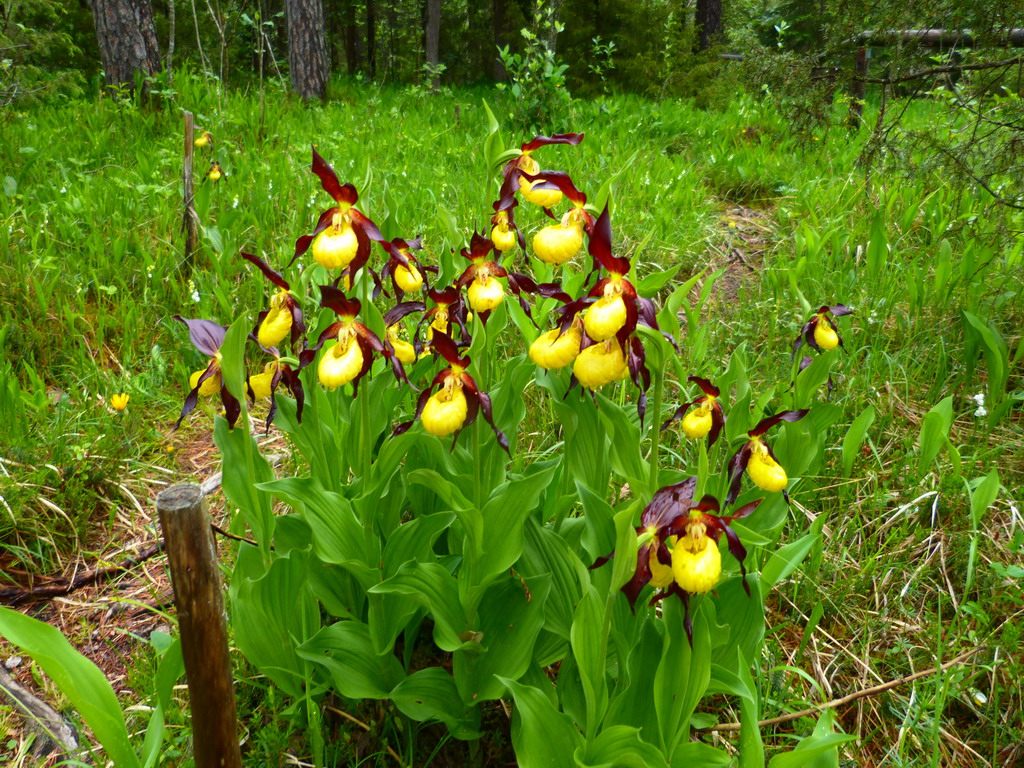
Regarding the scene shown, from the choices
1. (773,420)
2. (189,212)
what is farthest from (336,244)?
(189,212)

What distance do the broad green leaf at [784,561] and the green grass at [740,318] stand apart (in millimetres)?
300

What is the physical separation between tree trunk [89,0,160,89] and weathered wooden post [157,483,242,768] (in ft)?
17.1

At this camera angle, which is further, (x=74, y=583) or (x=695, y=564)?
(x=74, y=583)

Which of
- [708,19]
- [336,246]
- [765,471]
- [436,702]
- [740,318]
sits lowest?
[436,702]

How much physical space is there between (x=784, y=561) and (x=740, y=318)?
5.61 ft

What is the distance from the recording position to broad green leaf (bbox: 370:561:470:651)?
4.61 feet

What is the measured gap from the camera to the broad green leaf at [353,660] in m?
1.51

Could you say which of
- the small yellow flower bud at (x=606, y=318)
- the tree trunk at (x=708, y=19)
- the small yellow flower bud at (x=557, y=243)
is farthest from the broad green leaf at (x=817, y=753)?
the tree trunk at (x=708, y=19)

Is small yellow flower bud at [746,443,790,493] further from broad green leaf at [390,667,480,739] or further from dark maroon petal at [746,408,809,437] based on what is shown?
broad green leaf at [390,667,480,739]

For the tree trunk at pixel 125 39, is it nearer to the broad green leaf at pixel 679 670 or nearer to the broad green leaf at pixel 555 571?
the broad green leaf at pixel 555 571

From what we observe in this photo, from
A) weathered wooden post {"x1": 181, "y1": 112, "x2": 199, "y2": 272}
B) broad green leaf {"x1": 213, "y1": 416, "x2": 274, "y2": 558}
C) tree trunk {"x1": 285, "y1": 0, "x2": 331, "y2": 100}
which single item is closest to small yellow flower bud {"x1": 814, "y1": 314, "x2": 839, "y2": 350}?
broad green leaf {"x1": 213, "y1": 416, "x2": 274, "y2": 558}

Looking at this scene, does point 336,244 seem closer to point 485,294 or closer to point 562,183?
point 485,294

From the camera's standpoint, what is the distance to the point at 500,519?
4.82 ft

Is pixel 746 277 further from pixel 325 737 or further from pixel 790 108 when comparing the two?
pixel 325 737
